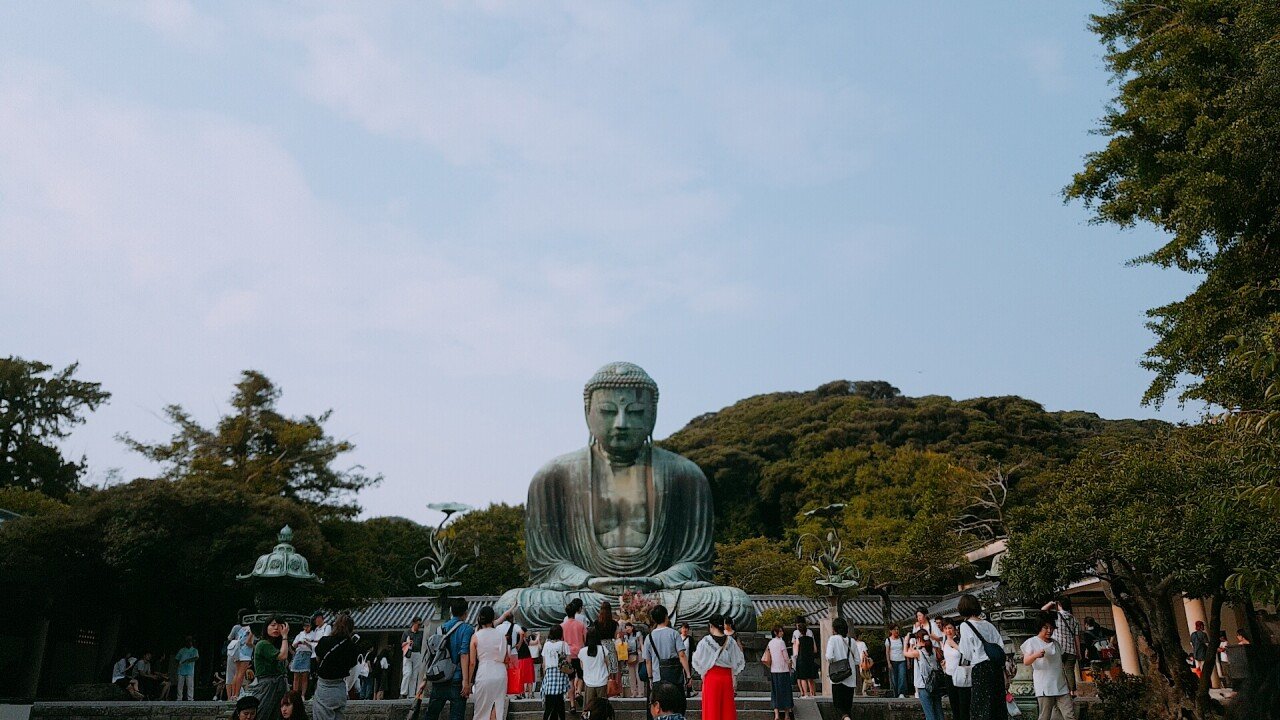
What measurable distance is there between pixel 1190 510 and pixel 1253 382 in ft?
5.91

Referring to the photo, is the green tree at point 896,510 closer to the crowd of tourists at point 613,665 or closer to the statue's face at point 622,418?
the statue's face at point 622,418

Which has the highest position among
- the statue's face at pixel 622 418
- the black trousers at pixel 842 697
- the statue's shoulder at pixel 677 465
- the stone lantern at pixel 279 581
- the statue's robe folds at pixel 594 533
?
the statue's face at pixel 622 418

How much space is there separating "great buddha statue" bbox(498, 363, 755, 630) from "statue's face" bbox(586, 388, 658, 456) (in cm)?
2

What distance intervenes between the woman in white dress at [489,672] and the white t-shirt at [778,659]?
270 cm

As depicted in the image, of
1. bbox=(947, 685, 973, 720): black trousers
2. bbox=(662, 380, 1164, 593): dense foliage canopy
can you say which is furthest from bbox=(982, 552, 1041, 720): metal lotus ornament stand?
bbox=(662, 380, 1164, 593): dense foliage canopy

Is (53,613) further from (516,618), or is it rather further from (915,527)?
(915,527)

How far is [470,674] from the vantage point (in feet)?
25.8

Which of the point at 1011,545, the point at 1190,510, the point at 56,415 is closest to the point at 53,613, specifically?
the point at 56,415

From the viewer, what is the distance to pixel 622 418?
596 inches

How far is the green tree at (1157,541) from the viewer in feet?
40.4

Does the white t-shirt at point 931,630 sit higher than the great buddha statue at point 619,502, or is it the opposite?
the great buddha statue at point 619,502

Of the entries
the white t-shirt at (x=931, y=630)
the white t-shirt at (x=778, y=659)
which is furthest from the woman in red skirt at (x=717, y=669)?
the white t-shirt at (x=931, y=630)

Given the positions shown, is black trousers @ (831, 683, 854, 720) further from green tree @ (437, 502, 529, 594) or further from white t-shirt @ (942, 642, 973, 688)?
green tree @ (437, 502, 529, 594)

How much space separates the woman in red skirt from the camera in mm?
7500
